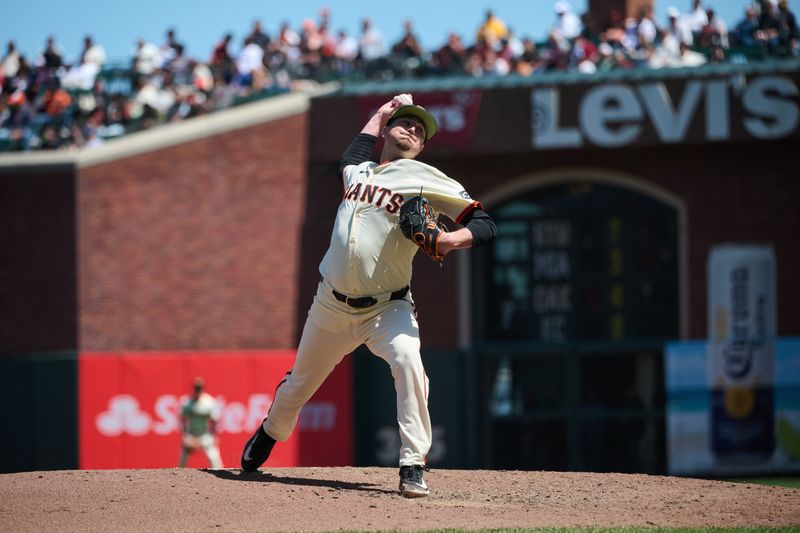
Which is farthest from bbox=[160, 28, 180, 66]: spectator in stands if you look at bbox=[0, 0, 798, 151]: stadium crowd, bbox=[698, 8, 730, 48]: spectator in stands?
bbox=[698, 8, 730, 48]: spectator in stands

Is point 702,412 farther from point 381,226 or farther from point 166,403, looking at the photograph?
point 381,226

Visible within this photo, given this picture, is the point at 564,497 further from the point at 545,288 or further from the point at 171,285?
the point at 171,285

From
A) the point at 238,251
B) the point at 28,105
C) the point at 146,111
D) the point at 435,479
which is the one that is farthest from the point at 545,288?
the point at 435,479

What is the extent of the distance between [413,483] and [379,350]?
2.63 feet

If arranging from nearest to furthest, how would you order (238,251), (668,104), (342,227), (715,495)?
1. (342,227)
2. (715,495)
3. (668,104)
4. (238,251)

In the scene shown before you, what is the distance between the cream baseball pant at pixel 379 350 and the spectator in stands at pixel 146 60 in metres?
15.2

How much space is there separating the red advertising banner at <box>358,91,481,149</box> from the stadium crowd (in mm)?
868

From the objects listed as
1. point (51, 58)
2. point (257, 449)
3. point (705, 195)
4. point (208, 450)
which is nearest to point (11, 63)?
point (51, 58)

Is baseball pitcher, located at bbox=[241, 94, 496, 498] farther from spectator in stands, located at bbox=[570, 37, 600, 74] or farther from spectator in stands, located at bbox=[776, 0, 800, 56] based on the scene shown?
spectator in stands, located at bbox=[776, 0, 800, 56]

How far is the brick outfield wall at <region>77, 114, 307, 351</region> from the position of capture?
20.2m

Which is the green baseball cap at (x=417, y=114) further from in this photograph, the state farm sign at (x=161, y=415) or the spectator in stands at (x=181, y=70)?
the spectator in stands at (x=181, y=70)

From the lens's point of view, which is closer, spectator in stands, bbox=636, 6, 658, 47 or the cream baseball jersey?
the cream baseball jersey

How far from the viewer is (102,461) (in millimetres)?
19438

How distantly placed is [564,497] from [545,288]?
12117mm
